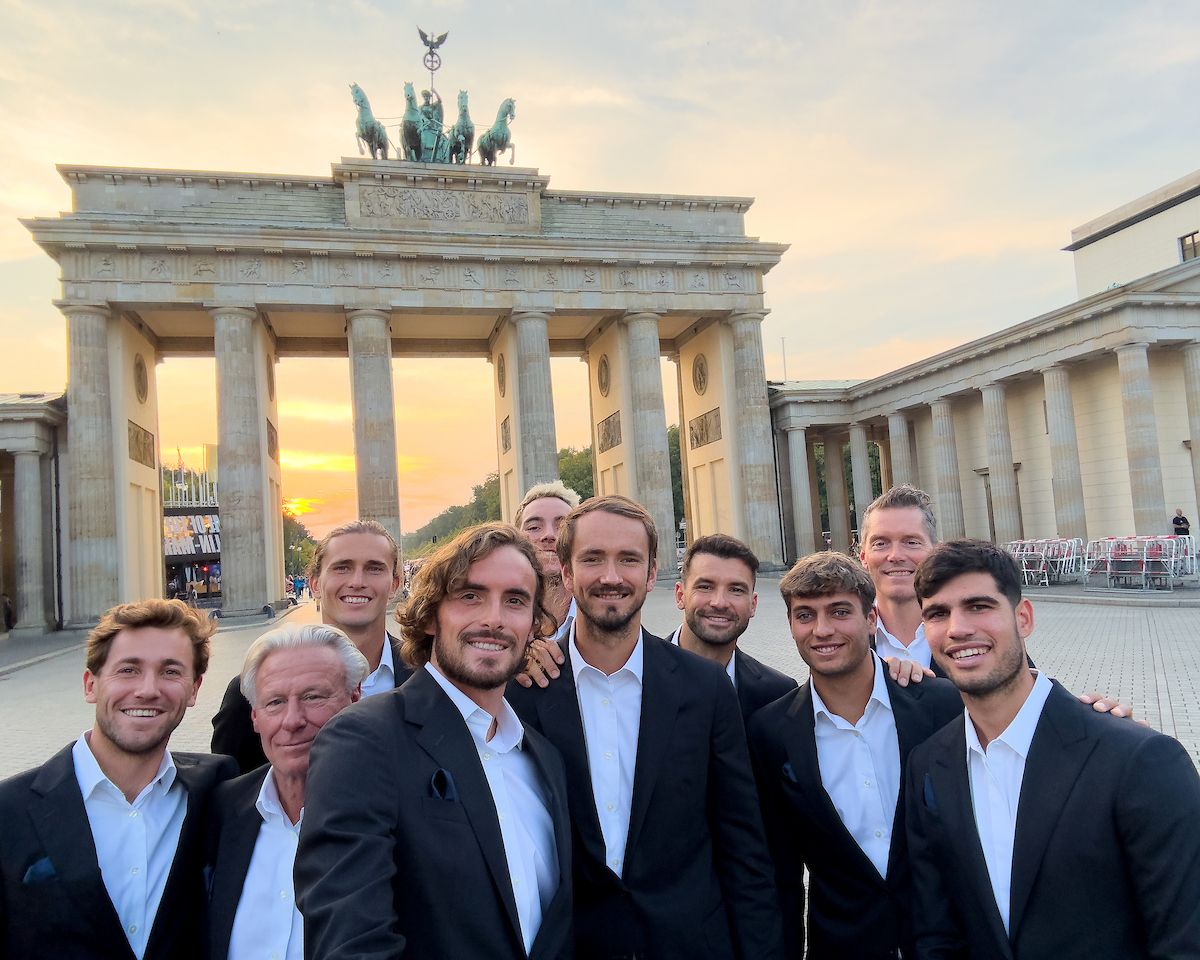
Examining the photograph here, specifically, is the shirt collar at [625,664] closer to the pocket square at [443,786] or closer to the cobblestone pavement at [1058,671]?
the pocket square at [443,786]

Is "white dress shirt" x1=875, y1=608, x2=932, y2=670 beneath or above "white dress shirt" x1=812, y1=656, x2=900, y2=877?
above

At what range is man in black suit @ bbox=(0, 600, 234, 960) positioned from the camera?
8.54 feet

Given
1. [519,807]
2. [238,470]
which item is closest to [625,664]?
[519,807]

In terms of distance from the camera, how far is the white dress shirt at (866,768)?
10.4ft

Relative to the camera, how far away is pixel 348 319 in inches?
1161

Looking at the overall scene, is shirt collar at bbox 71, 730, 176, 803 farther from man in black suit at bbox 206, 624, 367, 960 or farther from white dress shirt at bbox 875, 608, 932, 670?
white dress shirt at bbox 875, 608, 932, 670

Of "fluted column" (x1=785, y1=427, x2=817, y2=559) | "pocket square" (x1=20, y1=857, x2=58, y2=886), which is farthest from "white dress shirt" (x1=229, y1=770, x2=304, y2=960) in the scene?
"fluted column" (x1=785, y1=427, x2=817, y2=559)

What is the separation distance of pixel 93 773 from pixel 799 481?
34.6 meters

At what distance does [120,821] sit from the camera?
2.84 m

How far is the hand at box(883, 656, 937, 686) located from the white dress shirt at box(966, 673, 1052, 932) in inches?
25.1

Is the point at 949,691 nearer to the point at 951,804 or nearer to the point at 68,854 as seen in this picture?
the point at 951,804

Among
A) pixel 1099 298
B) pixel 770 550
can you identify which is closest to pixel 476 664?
pixel 1099 298

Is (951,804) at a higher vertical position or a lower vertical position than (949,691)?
lower

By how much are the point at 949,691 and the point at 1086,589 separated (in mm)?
20888
